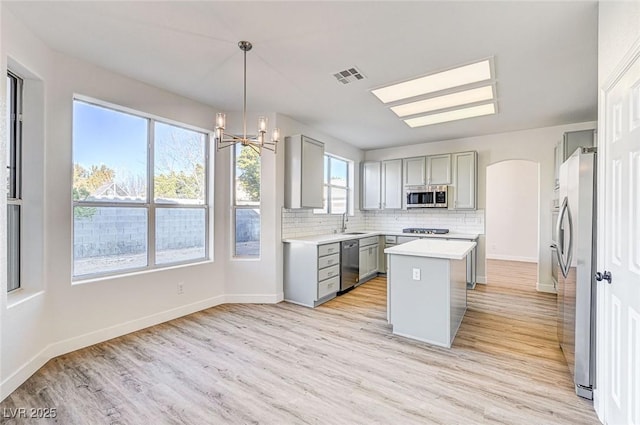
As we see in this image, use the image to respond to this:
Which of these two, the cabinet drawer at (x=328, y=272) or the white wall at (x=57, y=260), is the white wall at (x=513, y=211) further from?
the white wall at (x=57, y=260)

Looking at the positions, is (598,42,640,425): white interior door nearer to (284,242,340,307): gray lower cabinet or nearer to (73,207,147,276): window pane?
(284,242,340,307): gray lower cabinet

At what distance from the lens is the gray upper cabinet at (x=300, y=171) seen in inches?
171

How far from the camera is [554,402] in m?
2.05

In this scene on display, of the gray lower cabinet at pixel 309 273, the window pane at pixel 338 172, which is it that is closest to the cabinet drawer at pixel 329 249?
the gray lower cabinet at pixel 309 273

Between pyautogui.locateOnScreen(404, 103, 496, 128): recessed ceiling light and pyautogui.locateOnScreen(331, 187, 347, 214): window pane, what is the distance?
1.91m

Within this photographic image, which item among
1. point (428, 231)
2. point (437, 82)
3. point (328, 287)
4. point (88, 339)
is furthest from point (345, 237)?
point (88, 339)

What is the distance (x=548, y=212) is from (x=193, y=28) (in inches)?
217

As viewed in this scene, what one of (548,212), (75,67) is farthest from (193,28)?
(548,212)

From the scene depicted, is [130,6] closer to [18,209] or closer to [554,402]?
[18,209]

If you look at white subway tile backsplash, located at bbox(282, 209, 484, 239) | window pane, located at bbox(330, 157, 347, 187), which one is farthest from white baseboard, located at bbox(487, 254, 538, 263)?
window pane, located at bbox(330, 157, 347, 187)

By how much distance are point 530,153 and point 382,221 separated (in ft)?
9.64

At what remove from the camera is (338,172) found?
240 inches

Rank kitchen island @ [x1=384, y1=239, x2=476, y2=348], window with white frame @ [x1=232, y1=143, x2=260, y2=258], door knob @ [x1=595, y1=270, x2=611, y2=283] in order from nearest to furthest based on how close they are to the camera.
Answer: door knob @ [x1=595, y1=270, x2=611, y2=283] → kitchen island @ [x1=384, y1=239, x2=476, y2=348] → window with white frame @ [x1=232, y1=143, x2=260, y2=258]

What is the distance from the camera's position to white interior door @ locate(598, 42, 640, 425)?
4.83 ft
